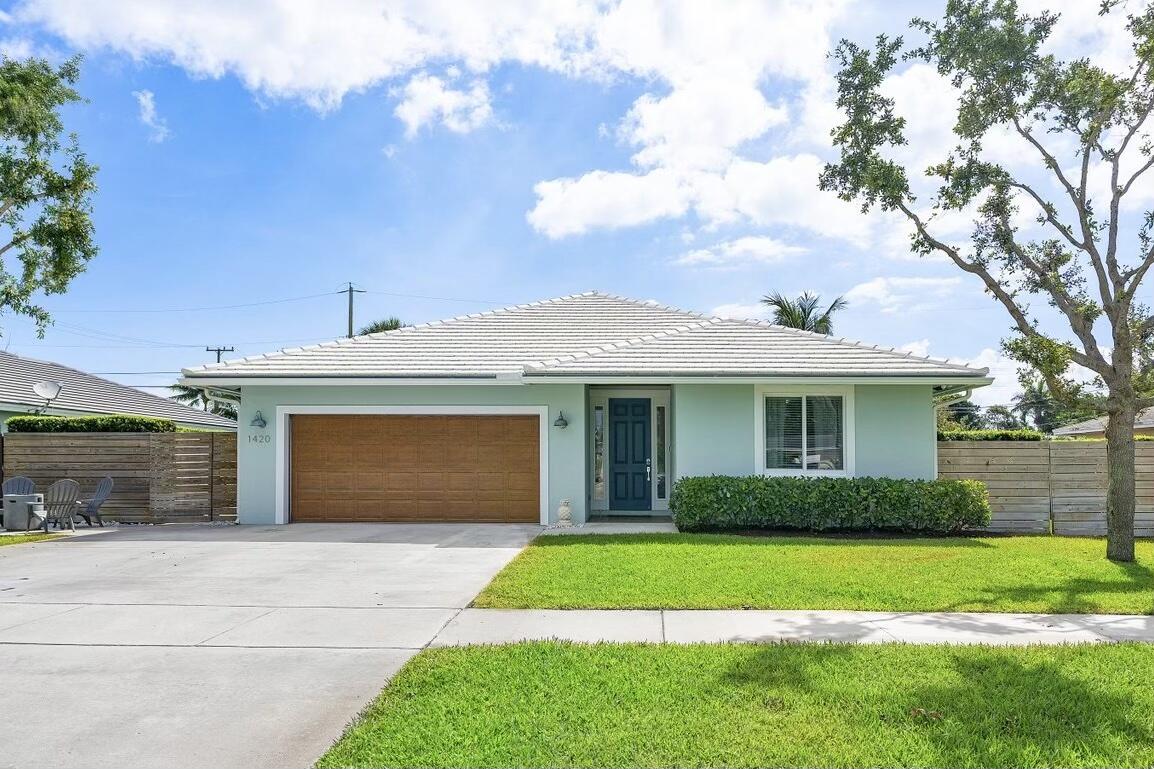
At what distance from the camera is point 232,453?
15.0 meters

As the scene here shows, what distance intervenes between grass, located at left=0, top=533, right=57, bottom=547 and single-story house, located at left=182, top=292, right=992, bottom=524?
10.3 feet

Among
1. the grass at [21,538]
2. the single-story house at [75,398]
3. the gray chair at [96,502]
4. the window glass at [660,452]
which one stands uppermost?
the single-story house at [75,398]

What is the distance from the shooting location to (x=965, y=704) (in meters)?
4.48

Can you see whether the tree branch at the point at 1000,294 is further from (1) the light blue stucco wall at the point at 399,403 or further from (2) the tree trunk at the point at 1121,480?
(1) the light blue stucco wall at the point at 399,403

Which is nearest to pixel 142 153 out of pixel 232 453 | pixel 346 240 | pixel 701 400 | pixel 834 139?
pixel 346 240

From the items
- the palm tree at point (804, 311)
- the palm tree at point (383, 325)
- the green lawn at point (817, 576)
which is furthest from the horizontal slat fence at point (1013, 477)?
the palm tree at point (383, 325)

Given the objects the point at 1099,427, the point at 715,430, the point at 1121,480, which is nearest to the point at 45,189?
the point at 715,430

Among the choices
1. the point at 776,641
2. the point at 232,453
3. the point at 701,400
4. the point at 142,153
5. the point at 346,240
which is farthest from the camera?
the point at 346,240

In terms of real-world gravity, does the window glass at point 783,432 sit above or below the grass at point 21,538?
above

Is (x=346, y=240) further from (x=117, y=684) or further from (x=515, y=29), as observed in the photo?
(x=117, y=684)

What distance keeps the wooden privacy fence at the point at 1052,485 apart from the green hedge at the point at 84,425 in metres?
16.2

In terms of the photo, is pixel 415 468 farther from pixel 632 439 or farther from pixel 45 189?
pixel 45 189

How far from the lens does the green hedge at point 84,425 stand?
614 inches

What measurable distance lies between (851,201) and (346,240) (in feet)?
51.0
